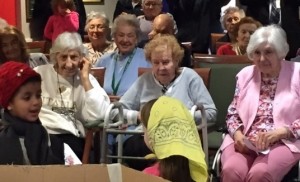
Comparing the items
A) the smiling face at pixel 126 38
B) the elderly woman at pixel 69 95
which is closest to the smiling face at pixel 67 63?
the elderly woman at pixel 69 95

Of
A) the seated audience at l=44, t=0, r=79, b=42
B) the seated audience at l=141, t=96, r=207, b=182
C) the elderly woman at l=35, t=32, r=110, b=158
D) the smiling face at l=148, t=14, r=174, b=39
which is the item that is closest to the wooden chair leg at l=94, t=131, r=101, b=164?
the elderly woman at l=35, t=32, r=110, b=158

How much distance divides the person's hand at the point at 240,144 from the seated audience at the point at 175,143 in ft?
4.44

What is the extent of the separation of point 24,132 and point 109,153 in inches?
60.1

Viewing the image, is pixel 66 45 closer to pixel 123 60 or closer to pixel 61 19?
pixel 123 60

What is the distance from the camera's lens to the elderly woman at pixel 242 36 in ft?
16.7

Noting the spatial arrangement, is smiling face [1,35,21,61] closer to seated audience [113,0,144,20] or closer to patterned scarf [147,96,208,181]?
patterned scarf [147,96,208,181]

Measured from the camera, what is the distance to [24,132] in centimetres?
259

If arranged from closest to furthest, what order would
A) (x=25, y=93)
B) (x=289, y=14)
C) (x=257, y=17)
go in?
(x=25, y=93), (x=289, y=14), (x=257, y=17)

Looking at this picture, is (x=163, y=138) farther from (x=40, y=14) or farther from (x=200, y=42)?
(x=40, y=14)

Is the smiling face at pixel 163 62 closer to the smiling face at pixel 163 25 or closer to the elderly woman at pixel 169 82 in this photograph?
the elderly woman at pixel 169 82

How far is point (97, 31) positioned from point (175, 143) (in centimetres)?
334

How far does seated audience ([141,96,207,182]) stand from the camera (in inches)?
84.6

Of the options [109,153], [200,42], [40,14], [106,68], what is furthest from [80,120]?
[40,14]

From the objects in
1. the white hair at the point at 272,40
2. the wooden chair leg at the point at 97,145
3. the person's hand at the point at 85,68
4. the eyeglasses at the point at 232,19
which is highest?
the white hair at the point at 272,40
